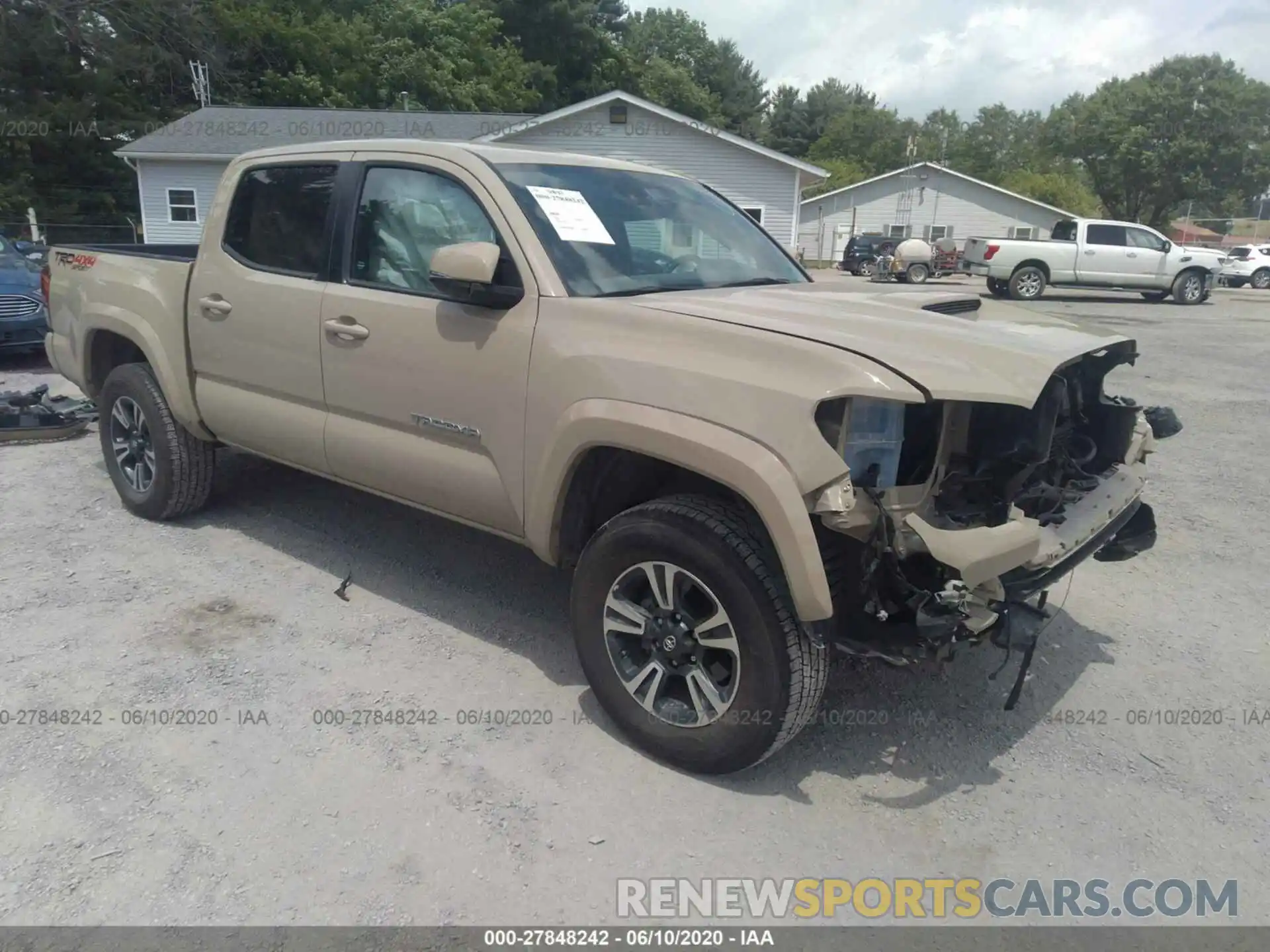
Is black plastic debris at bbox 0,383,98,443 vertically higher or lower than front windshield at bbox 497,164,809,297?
lower

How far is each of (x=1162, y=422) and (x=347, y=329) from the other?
3424mm

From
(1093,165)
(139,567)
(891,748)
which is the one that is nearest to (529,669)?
(891,748)

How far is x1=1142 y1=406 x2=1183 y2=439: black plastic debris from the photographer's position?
3.91 meters

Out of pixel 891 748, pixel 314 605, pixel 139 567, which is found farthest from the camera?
pixel 139 567

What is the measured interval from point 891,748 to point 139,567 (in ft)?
12.0

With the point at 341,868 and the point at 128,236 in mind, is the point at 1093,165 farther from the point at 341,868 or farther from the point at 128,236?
the point at 341,868

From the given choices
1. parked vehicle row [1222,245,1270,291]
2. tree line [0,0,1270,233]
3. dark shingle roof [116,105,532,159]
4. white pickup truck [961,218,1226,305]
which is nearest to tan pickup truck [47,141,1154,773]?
white pickup truck [961,218,1226,305]

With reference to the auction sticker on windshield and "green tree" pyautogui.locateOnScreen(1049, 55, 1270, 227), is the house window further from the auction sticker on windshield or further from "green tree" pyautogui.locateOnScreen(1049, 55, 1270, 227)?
"green tree" pyautogui.locateOnScreen(1049, 55, 1270, 227)

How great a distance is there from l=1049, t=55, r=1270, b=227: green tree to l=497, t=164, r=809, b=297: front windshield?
5862cm

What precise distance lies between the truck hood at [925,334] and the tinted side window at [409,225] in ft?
2.77

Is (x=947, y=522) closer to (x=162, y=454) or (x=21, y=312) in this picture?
(x=162, y=454)

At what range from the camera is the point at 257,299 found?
172 inches

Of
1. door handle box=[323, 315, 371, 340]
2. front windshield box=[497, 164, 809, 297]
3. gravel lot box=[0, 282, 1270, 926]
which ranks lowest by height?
gravel lot box=[0, 282, 1270, 926]

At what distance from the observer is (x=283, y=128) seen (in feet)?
82.9
